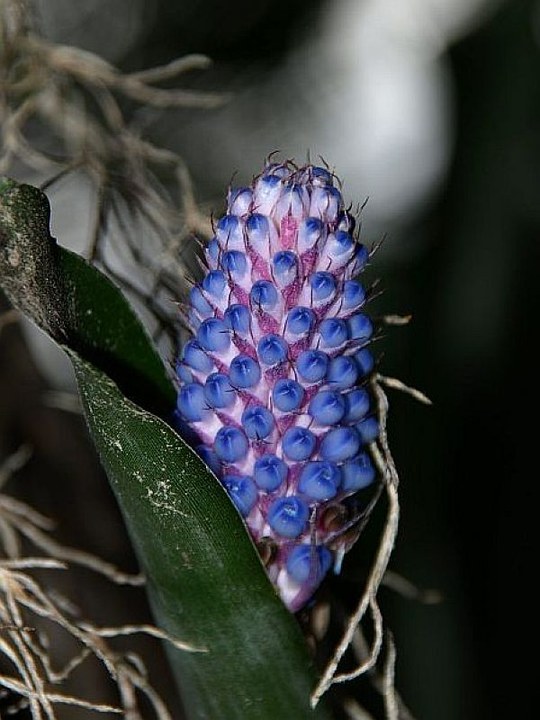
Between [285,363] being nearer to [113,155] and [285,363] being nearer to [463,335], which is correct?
[113,155]

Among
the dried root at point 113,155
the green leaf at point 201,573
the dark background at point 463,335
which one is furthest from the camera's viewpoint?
the dark background at point 463,335

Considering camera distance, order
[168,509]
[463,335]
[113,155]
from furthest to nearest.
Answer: [463,335], [113,155], [168,509]

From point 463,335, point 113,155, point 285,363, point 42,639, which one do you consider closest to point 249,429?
point 285,363

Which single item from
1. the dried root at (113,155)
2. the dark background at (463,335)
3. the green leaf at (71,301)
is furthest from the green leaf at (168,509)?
the dark background at (463,335)

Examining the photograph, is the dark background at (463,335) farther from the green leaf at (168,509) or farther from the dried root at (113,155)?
the green leaf at (168,509)

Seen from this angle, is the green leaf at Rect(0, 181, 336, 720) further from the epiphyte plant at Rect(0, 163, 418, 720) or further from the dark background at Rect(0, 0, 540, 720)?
the dark background at Rect(0, 0, 540, 720)

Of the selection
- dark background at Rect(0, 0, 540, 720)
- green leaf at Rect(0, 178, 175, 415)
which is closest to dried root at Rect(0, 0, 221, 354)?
green leaf at Rect(0, 178, 175, 415)

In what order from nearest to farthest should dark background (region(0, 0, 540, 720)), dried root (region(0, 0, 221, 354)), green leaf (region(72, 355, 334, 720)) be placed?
1. green leaf (region(72, 355, 334, 720))
2. dried root (region(0, 0, 221, 354))
3. dark background (region(0, 0, 540, 720))
